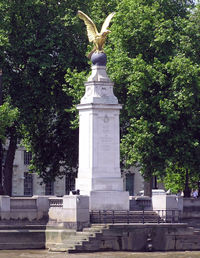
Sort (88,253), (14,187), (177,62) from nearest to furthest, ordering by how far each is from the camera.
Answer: (88,253)
(177,62)
(14,187)

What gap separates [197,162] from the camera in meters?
55.5

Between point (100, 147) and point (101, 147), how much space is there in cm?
6

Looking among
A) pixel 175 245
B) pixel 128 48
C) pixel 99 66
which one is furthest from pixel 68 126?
pixel 175 245

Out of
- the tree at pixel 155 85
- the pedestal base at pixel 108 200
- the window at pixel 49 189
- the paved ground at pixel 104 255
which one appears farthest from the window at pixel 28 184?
the paved ground at pixel 104 255

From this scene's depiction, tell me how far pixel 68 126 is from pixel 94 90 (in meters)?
15.6

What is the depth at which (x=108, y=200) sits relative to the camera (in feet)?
148

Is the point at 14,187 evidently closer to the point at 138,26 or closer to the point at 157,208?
→ the point at 138,26

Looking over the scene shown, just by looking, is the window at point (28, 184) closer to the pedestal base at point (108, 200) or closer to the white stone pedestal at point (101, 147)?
the white stone pedestal at point (101, 147)

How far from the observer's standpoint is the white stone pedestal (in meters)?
45.4

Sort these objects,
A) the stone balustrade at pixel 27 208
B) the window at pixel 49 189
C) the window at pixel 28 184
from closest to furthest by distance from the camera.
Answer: the stone balustrade at pixel 27 208, the window at pixel 28 184, the window at pixel 49 189

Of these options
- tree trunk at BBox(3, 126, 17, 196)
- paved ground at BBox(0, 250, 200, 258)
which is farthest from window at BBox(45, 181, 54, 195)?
paved ground at BBox(0, 250, 200, 258)

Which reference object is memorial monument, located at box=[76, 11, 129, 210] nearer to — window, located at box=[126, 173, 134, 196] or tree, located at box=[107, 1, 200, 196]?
tree, located at box=[107, 1, 200, 196]

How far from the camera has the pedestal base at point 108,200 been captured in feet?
147

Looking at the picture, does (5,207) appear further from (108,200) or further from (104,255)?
(104,255)
